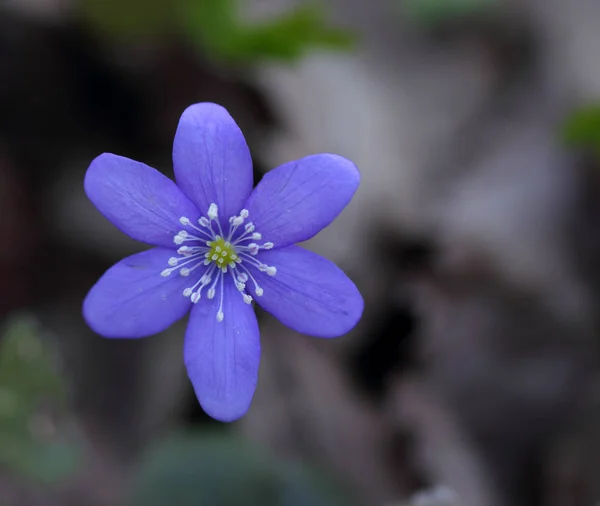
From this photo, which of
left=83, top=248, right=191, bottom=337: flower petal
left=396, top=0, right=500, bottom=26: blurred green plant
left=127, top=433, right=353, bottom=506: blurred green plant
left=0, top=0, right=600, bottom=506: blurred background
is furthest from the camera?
left=396, top=0, right=500, bottom=26: blurred green plant

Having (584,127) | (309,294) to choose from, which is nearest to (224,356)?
(309,294)

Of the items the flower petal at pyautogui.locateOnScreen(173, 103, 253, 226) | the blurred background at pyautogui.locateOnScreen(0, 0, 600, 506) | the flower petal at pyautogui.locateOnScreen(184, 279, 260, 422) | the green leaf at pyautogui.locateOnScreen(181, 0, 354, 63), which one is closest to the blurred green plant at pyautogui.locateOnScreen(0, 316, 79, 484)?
the blurred background at pyautogui.locateOnScreen(0, 0, 600, 506)

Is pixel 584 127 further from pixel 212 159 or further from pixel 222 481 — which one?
pixel 222 481

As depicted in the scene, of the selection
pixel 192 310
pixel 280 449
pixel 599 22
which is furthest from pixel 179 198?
pixel 599 22

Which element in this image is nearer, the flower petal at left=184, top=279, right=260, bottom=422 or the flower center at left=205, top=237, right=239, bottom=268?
the flower petal at left=184, top=279, right=260, bottom=422

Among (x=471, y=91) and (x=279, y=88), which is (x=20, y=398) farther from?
(x=471, y=91)

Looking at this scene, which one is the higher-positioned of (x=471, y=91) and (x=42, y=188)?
(x=471, y=91)

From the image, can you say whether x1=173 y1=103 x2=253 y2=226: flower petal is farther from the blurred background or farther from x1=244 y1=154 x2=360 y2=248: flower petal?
the blurred background
